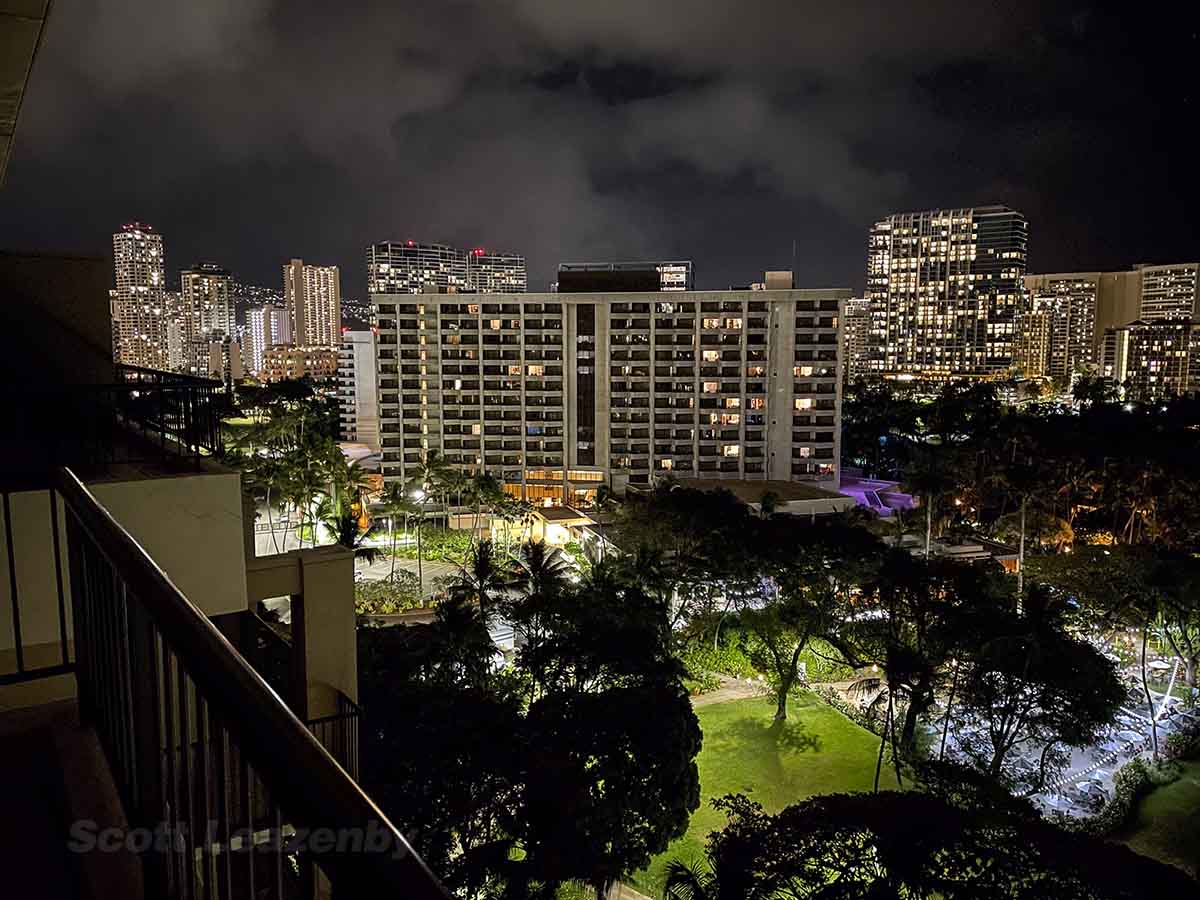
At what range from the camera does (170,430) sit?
24.4 feet

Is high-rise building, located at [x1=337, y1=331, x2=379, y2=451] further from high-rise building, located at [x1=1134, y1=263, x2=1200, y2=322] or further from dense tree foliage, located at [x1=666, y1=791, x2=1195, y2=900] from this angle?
high-rise building, located at [x1=1134, y1=263, x2=1200, y2=322]

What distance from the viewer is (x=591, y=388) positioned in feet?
168

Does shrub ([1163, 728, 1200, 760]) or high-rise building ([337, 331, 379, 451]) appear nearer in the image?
shrub ([1163, 728, 1200, 760])

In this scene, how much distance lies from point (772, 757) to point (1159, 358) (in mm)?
124702

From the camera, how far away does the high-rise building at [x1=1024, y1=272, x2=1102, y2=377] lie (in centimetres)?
14362

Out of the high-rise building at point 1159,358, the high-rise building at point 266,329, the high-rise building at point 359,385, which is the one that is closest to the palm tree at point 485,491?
the high-rise building at point 359,385

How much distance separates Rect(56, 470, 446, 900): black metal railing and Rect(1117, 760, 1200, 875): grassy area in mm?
18208

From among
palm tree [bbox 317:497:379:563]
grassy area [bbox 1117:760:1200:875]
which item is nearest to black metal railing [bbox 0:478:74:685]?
grassy area [bbox 1117:760:1200:875]

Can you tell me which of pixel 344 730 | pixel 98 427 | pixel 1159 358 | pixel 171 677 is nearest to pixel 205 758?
pixel 171 677

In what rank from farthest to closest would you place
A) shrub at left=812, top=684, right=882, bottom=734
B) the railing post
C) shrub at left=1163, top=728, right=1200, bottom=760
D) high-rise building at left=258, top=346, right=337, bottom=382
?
high-rise building at left=258, top=346, right=337, bottom=382 → shrub at left=812, top=684, right=882, bottom=734 → shrub at left=1163, top=728, right=1200, bottom=760 → the railing post

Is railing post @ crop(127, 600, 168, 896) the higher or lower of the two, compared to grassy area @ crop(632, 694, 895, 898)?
higher

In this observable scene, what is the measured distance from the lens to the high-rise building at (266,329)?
17788 centimetres

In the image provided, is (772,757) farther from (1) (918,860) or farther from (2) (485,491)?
(2) (485,491)

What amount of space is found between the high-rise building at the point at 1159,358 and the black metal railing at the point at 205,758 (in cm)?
12194
